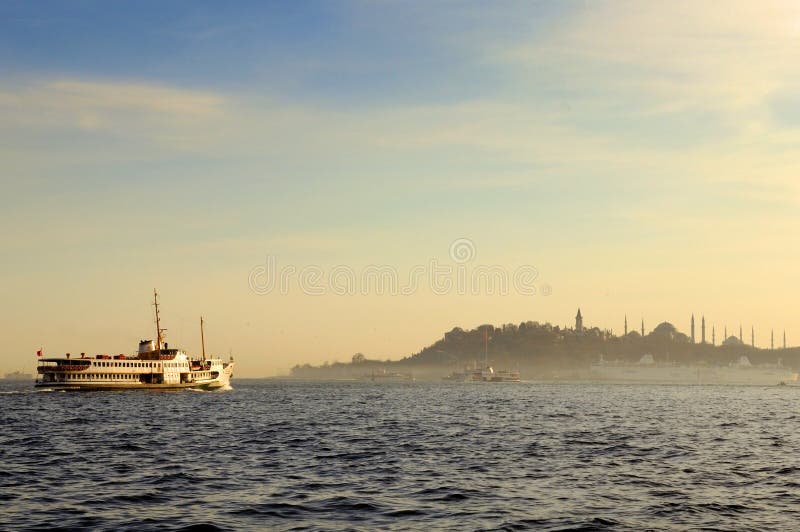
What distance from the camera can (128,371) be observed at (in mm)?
179500

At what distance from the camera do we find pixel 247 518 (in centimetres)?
3409

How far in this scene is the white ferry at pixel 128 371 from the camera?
174 meters

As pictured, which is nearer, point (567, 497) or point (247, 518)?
point (247, 518)

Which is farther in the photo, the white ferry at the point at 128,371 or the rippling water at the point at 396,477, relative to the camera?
the white ferry at the point at 128,371

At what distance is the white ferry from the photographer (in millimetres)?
174500

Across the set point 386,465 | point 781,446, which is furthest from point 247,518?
point 781,446

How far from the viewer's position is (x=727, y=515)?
35.1 meters

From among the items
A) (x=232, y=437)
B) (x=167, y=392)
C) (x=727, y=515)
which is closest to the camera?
(x=727, y=515)

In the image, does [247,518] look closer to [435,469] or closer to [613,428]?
[435,469]

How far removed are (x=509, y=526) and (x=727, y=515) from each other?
31.6 ft

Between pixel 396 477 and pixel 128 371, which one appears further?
pixel 128 371

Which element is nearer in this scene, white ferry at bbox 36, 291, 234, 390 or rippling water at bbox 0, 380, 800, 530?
rippling water at bbox 0, 380, 800, 530

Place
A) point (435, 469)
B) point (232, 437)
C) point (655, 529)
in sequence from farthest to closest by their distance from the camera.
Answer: point (232, 437)
point (435, 469)
point (655, 529)

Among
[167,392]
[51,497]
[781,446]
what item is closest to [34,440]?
[51,497]
